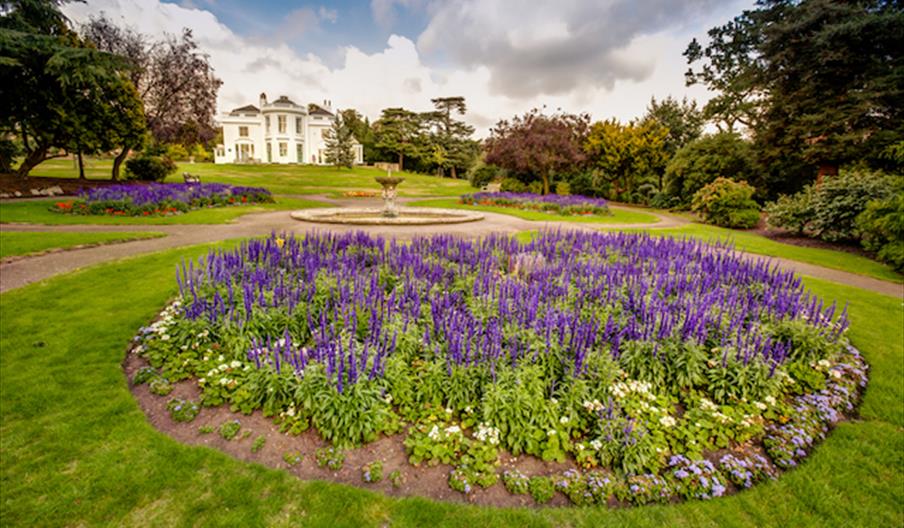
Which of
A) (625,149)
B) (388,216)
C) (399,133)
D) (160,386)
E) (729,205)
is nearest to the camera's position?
(160,386)

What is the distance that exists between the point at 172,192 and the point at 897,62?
34780mm

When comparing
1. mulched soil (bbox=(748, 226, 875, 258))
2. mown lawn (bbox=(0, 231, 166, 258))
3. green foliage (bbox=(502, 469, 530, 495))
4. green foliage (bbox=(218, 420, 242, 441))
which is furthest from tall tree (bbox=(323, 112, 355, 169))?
green foliage (bbox=(502, 469, 530, 495))

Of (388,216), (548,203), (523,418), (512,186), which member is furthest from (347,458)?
(512,186)

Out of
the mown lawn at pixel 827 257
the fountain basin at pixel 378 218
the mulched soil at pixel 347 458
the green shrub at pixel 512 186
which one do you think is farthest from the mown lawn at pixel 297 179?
the mulched soil at pixel 347 458

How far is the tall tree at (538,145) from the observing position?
99.3 ft

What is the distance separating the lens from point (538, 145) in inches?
1182

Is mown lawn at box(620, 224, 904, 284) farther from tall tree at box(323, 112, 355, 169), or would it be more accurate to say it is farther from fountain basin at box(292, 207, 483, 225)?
tall tree at box(323, 112, 355, 169)

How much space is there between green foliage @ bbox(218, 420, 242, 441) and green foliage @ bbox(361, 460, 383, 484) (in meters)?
1.31

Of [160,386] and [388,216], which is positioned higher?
[388,216]

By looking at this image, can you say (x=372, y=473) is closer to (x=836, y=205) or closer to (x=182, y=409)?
(x=182, y=409)

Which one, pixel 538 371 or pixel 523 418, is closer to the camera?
pixel 523 418

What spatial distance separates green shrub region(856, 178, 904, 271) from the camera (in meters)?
9.85

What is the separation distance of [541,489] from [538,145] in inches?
1163

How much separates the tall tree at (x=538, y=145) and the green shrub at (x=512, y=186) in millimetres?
2959
